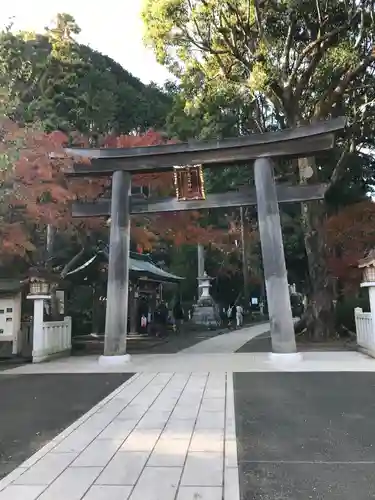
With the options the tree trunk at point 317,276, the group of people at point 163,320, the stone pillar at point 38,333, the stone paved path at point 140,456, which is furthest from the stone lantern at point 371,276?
the group of people at point 163,320

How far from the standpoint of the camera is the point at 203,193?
11414 millimetres

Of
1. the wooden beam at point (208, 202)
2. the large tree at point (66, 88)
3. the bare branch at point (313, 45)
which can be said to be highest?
the large tree at point (66, 88)

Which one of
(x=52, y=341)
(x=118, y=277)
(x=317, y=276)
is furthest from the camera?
(x=317, y=276)

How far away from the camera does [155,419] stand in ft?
17.8

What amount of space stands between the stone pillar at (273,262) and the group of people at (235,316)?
16.3 metres

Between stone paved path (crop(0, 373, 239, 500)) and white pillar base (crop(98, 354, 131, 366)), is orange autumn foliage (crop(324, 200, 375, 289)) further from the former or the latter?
stone paved path (crop(0, 373, 239, 500))

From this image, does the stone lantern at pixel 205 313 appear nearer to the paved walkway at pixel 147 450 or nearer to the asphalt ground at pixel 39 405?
the asphalt ground at pixel 39 405

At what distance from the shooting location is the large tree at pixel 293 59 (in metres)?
14.1

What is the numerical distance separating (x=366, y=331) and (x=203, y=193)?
5681 mm

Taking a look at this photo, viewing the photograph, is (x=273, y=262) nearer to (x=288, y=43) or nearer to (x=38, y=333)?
(x=38, y=333)

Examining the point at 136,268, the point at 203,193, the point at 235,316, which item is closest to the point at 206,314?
the point at 235,316

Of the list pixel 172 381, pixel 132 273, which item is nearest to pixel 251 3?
pixel 132 273

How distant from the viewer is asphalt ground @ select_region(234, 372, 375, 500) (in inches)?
133

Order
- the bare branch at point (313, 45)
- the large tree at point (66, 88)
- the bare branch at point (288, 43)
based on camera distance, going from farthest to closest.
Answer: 1. the large tree at point (66, 88)
2. the bare branch at point (288, 43)
3. the bare branch at point (313, 45)
